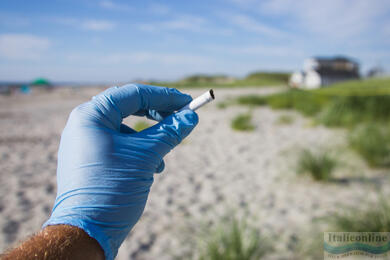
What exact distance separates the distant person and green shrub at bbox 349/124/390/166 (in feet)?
11.0

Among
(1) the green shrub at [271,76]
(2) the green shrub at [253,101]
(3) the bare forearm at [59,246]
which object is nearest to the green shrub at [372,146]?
(3) the bare forearm at [59,246]

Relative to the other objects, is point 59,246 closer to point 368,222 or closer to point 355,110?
point 368,222

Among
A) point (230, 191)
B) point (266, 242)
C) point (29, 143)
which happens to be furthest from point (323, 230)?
point (29, 143)

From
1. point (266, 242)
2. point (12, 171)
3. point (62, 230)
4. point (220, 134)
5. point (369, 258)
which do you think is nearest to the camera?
point (62, 230)

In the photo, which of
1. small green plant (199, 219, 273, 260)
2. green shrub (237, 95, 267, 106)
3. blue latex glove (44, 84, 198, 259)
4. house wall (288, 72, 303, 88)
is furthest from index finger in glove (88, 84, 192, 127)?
house wall (288, 72, 303, 88)

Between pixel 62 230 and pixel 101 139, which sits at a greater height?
pixel 101 139

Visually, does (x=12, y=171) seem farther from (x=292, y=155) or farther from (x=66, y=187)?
(x=292, y=155)

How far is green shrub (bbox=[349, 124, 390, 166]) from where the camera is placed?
11.6 ft

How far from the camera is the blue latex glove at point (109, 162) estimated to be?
0.95 m

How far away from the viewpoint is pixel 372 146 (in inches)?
138

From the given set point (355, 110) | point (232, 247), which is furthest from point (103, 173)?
point (355, 110)

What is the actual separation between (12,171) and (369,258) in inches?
171

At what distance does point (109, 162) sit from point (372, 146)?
3.70m

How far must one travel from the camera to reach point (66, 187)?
1006 mm
